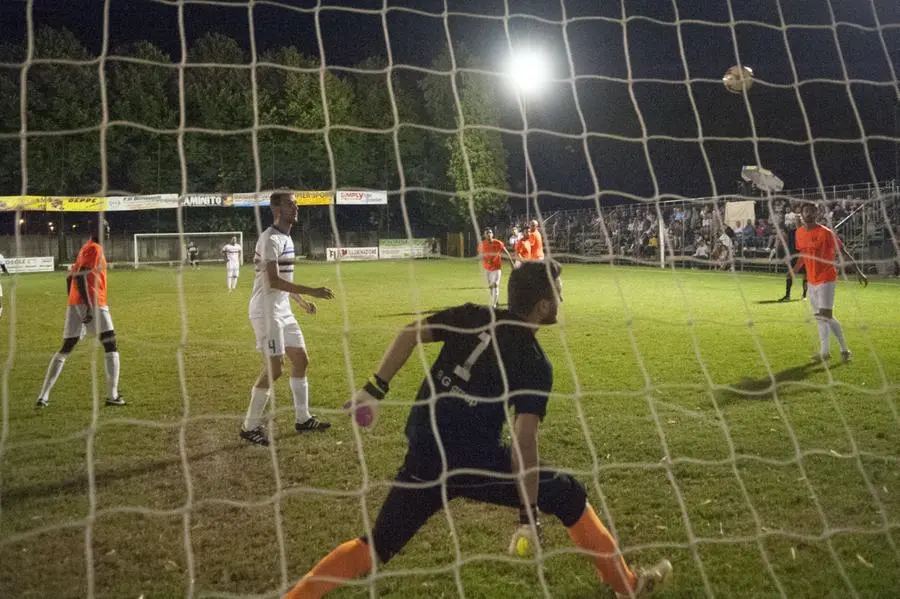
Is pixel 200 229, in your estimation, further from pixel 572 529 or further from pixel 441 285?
pixel 572 529

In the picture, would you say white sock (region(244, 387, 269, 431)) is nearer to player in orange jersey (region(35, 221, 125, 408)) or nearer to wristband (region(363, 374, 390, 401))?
player in orange jersey (region(35, 221, 125, 408))

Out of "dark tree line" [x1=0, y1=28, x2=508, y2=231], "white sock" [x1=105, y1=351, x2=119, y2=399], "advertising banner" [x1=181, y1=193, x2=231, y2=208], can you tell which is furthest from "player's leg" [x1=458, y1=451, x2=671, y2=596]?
"dark tree line" [x1=0, y1=28, x2=508, y2=231]

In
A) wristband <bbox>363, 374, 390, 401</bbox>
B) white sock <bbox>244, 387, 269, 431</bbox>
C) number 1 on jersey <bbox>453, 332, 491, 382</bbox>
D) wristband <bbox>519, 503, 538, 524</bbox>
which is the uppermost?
number 1 on jersey <bbox>453, 332, 491, 382</bbox>

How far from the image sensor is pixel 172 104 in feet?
120

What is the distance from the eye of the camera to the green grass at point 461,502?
3504mm

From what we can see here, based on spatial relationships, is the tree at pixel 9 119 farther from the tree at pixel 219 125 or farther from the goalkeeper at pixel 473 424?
the goalkeeper at pixel 473 424

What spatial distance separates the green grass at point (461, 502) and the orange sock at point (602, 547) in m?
0.20

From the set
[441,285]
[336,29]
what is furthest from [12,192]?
[441,285]

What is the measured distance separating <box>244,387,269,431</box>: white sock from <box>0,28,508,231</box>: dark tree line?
26489 mm

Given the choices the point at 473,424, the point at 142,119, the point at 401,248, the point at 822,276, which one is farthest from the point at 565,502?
the point at 401,248

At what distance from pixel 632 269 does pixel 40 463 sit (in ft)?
77.7

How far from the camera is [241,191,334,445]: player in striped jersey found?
5.47 m

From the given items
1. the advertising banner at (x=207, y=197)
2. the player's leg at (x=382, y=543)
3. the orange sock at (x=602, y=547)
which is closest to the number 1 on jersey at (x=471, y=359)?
the player's leg at (x=382, y=543)

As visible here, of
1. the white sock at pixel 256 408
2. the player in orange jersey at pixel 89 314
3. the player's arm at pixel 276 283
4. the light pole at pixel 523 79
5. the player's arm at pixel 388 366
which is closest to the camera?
the player's arm at pixel 388 366
